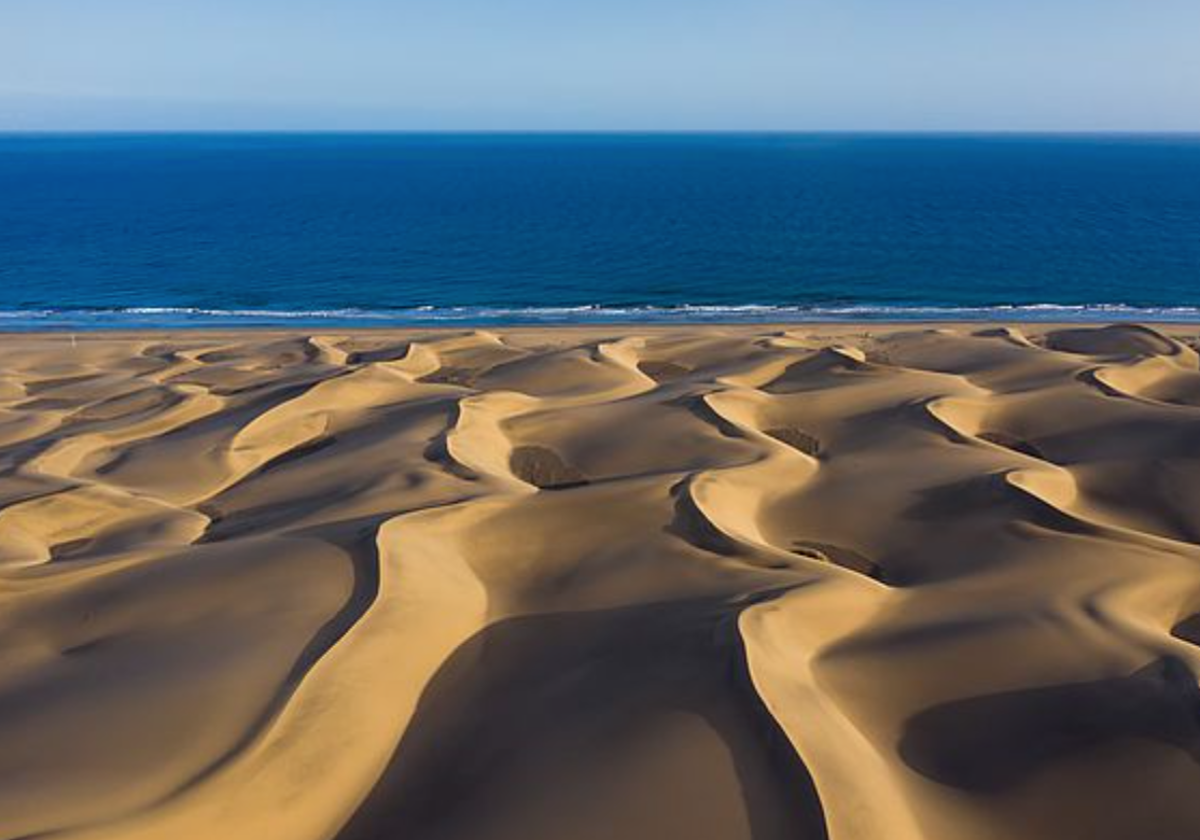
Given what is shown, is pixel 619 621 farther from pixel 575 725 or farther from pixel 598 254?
pixel 598 254

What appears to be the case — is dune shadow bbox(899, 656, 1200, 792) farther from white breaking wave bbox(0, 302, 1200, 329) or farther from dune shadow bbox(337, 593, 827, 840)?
white breaking wave bbox(0, 302, 1200, 329)

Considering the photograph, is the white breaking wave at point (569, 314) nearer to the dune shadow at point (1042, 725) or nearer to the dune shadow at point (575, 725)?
the dune shadow at point (575, 725)

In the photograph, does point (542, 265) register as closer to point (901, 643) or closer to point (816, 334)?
point (816, 334)

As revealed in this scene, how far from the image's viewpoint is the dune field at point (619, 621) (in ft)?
23.9

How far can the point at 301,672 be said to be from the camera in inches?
358

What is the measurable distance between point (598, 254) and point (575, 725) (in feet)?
208

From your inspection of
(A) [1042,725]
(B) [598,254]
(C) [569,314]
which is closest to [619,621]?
(A) [1042,725]

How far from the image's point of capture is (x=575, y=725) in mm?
8172

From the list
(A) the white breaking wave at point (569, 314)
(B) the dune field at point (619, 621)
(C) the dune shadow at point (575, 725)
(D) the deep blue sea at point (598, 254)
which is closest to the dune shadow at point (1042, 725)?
(B) the dune field at point (619, 621)

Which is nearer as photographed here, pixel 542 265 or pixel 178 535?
pixel 178 535

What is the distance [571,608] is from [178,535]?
7.32 m

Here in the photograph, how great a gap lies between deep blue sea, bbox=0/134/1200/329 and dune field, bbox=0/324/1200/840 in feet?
107

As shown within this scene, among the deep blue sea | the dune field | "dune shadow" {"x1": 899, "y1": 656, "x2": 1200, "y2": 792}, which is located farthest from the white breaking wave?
"dune shadow" {"x1": 899, "y1": 656, "x2": 1200, "y2": 792}

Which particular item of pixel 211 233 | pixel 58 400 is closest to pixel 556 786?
pixel 58 400
